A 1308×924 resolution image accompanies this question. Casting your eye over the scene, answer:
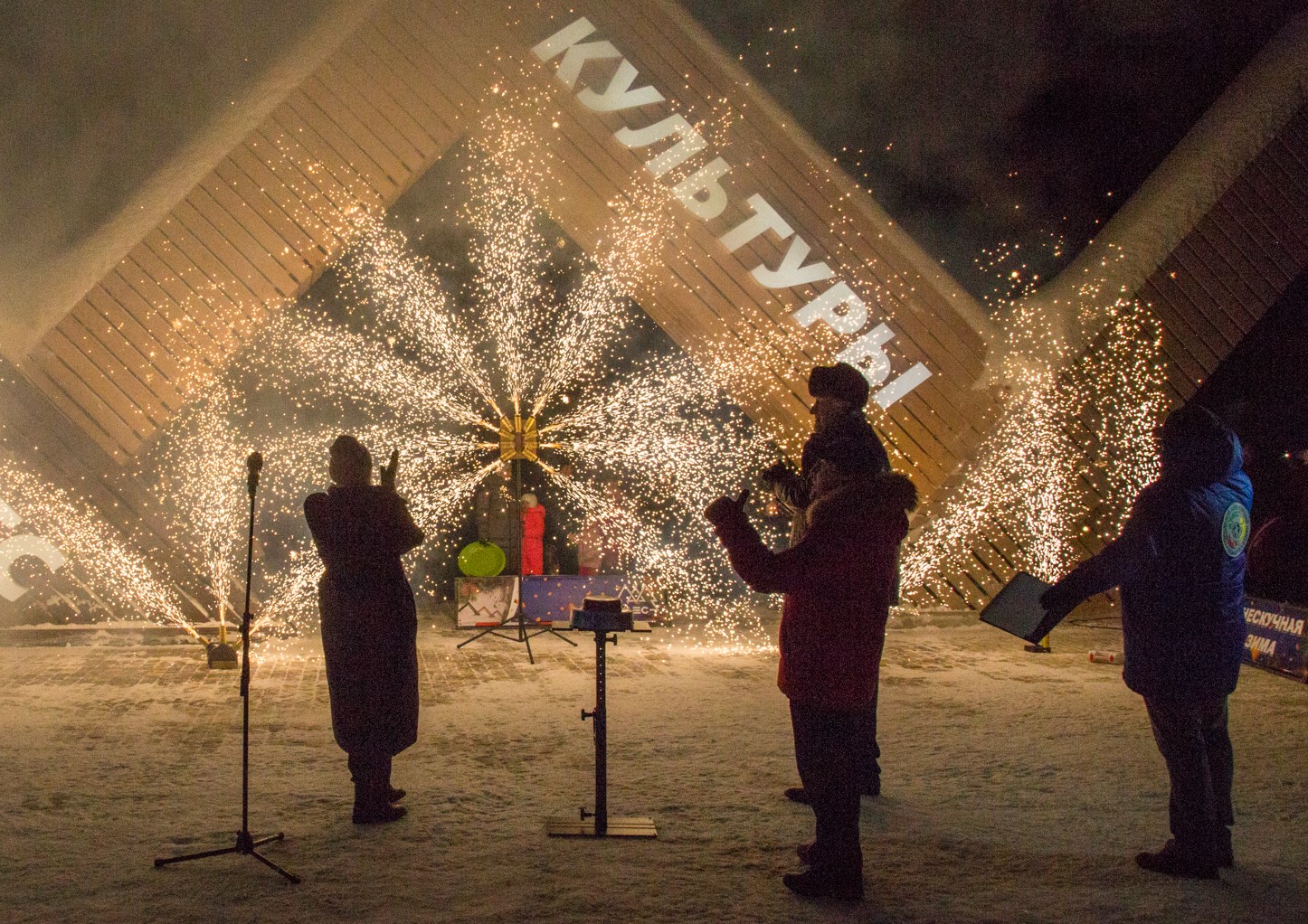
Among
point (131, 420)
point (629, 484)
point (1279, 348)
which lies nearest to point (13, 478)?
point (131, 420)

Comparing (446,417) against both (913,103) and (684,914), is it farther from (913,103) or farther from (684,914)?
(684,914)

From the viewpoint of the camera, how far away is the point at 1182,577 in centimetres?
396

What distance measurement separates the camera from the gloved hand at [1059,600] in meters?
4.04

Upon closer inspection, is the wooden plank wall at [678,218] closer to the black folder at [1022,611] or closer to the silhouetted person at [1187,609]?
the black folder at [1022,611]

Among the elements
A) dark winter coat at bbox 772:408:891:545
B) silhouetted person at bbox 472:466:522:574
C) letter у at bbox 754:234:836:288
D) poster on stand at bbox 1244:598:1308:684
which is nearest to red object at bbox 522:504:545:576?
silhouetted person at bbox 472:466:522:574

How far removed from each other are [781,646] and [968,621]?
713 cm

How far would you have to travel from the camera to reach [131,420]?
944 cm

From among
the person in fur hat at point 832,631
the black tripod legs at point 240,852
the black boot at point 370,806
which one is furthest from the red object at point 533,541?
the person in fur hat at point 832,631

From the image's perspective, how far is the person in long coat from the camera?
4.45 m

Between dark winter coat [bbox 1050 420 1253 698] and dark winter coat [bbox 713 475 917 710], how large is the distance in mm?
891

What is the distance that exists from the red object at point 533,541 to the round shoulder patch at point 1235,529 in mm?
6815

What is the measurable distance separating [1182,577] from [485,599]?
21.7 ft

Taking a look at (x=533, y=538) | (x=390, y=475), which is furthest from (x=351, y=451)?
(x=533, y=538)

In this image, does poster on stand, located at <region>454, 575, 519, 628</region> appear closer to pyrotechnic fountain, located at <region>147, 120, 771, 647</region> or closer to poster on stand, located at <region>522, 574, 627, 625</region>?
poster on stand, located at <region>522, 574, 627, 625</region>
